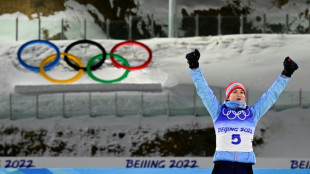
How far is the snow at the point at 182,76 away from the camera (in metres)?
26.1

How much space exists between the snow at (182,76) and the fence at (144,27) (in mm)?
972

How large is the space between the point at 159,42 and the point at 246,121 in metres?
26.9

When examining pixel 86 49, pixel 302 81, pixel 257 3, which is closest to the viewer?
pixel 302 81

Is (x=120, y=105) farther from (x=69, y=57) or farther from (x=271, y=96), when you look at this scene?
(x=271, y=96)

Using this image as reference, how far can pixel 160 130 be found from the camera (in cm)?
2608

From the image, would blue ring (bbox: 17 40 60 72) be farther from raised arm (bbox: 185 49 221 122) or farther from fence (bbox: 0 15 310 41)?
raised arm (bbox: 185 49 221 122)

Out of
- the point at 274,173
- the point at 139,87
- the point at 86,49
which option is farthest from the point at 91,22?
the point at 274,173

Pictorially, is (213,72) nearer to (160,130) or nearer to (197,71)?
(160,130)

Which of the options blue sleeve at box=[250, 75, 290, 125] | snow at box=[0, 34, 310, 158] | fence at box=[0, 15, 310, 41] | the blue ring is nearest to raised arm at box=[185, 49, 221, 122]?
blue sleeve at box=[250, 75, 290, 125]

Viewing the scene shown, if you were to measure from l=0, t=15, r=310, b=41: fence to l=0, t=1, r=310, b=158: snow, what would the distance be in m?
0.97

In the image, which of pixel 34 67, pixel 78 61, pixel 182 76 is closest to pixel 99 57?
pixel 78 61

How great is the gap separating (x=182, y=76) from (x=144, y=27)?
5582 mm

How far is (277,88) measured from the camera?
736 cm

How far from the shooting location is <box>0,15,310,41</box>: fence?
34469 millimetres
